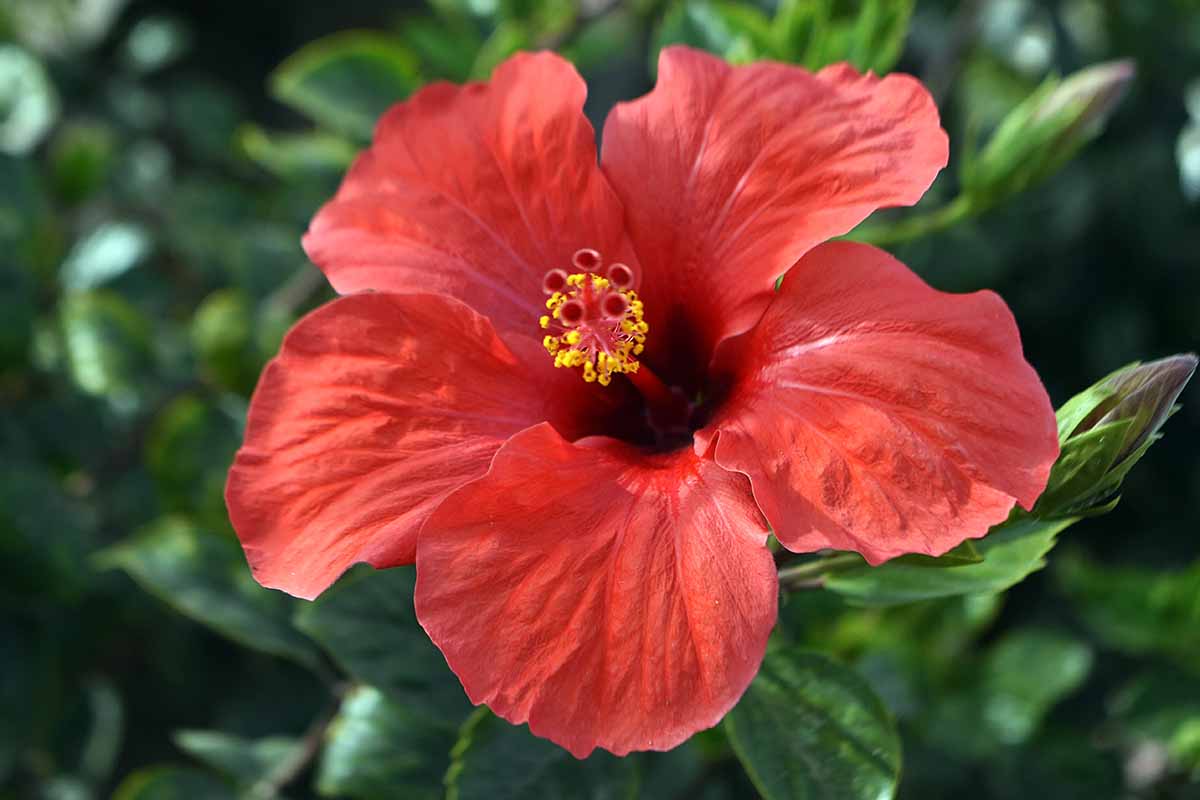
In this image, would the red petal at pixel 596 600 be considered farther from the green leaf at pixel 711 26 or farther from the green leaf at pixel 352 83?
the green leaf at pixel 352 83

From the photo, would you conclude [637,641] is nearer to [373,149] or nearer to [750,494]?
[750,494]

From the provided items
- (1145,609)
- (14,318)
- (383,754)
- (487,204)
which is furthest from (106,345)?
(1145,609)

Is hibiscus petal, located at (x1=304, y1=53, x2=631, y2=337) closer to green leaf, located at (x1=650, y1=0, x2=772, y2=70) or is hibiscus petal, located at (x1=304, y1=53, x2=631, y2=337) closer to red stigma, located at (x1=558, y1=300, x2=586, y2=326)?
red stigma, located at (x1=558, y1=300, x2=586, y2=326)

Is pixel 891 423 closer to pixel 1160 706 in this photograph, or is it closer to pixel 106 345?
pixel 1160 706

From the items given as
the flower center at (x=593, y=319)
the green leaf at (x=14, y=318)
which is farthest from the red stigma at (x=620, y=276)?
the green leaf at (x=14, y=318)

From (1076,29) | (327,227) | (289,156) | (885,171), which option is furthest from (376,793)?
(1076,29)

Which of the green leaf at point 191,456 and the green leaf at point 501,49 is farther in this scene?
the green leaf at point 191,456
